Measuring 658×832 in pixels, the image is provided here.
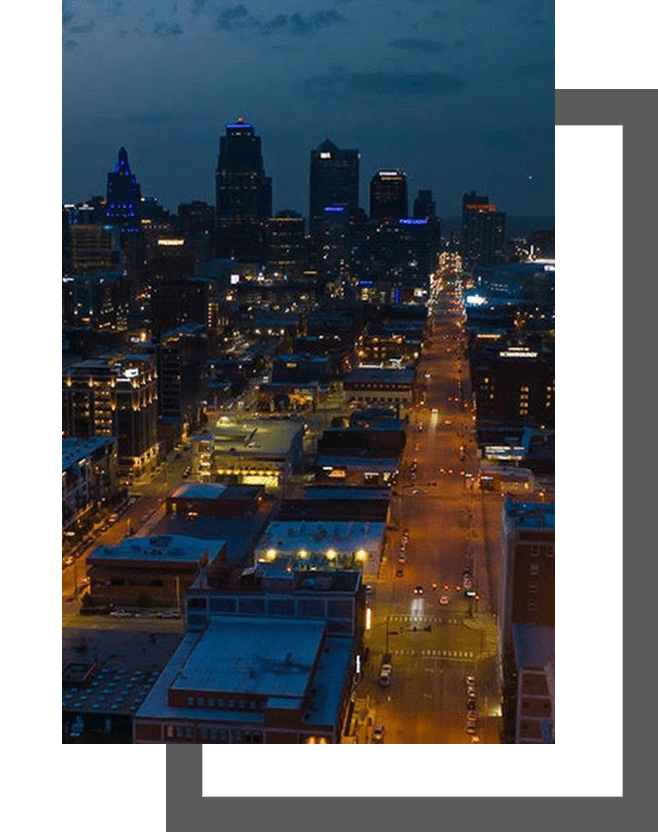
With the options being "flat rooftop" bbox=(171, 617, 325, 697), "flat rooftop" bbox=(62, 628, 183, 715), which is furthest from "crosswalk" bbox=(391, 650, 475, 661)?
"flat rooftop" bbox=(62, 628, 183, 715)

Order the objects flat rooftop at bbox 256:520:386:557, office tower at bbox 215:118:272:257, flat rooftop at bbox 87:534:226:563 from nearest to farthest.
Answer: flat rooftop at bbox 87:534:226:563
flat rooftop at bbox 256:520:386:557
office tower at bbox 215:118:272:257

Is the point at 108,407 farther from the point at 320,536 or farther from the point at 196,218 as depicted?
the point at 196,218

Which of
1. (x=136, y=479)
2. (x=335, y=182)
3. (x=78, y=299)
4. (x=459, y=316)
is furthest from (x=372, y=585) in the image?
(x=335, y=182)

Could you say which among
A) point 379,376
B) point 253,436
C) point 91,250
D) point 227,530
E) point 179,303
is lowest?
point 227,530

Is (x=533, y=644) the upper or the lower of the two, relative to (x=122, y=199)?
lower

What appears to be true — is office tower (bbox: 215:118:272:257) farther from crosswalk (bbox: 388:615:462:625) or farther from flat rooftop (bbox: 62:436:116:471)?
crosswalk (bbox: 388:615:462:625)

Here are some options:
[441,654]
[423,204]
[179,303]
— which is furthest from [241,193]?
[441,654]

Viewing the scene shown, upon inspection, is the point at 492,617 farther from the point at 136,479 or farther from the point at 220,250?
the point at 220,250
